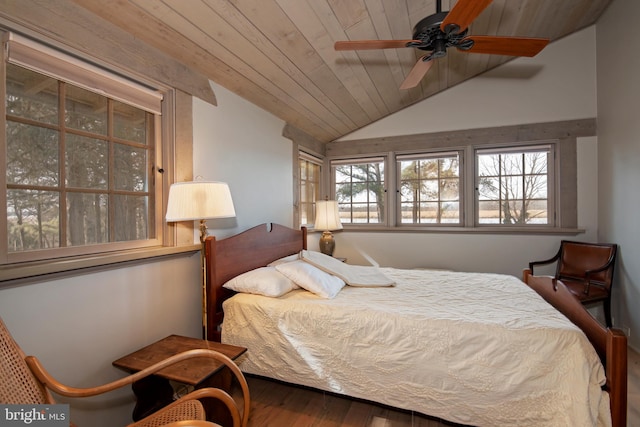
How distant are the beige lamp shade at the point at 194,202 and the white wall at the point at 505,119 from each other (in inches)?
86.9

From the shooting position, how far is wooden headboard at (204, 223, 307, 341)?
76.9 inches

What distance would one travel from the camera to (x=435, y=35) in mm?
1688

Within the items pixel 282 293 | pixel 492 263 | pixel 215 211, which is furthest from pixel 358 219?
pixel 215 211

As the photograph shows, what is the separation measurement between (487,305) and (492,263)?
1.88m

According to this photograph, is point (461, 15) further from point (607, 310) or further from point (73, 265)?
point (607, 310)

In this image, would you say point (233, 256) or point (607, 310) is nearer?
point (233, 256)

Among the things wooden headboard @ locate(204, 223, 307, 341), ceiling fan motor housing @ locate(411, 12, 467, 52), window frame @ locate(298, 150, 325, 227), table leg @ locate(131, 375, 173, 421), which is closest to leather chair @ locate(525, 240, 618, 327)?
ceiling fan motor housing @ locate(411, 12, 467, 52)

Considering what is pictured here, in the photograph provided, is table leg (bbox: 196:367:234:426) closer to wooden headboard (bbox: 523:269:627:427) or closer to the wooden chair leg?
wooden headboard (bbox: 523:269:627:427)

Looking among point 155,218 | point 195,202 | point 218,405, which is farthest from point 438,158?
point 218,405

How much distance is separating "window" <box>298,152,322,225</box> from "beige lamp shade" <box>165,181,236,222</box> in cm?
194

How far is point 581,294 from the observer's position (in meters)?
2.69

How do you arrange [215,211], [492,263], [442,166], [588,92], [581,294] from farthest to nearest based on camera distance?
[442,166] < [492,263] < [588,92] < [581,294] < [215,211]

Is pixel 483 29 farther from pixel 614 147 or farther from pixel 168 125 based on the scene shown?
pixel 168 125

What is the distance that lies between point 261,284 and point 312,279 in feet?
1.17
